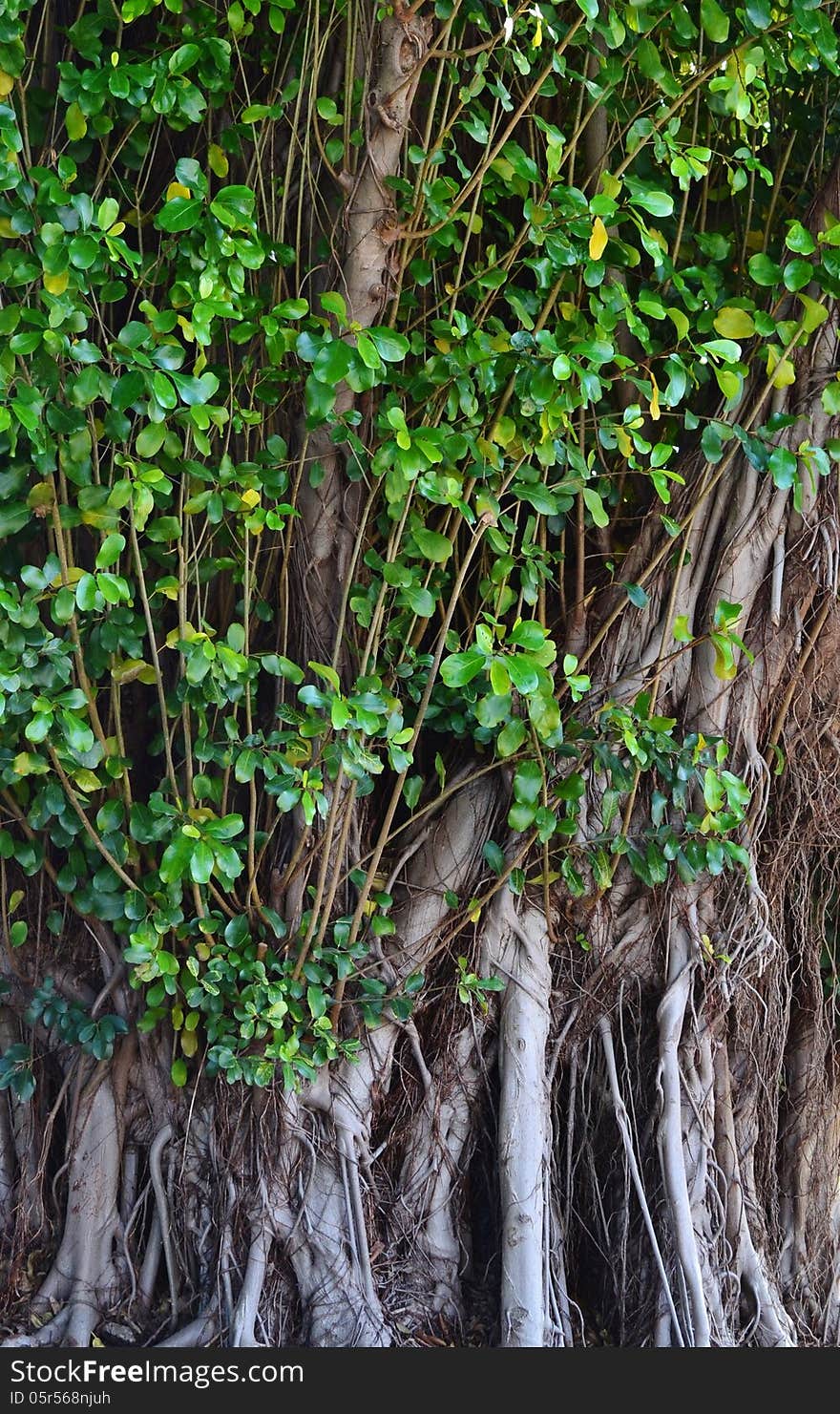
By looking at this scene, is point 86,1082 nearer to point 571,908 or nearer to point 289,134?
point 571,908

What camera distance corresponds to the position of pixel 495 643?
237cm

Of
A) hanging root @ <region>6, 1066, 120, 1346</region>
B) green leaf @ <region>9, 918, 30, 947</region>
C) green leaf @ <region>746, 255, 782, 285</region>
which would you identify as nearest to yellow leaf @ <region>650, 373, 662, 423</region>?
green leaf @ <region>746, 255, 782, 285</region>

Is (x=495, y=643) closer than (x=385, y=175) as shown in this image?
No

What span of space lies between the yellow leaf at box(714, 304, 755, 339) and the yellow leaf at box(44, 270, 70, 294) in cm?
118

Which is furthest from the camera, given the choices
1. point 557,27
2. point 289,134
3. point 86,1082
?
point 86,1082

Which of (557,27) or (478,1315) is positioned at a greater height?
(557,27)

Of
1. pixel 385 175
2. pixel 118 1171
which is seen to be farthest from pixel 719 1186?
pixel 385 175

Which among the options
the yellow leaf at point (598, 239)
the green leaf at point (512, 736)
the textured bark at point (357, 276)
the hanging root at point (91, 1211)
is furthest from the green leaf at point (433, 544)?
the hanging root at point (91, 1211)

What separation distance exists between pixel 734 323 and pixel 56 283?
1218 mm

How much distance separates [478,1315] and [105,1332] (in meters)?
0.78

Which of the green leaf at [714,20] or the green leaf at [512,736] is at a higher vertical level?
the green leaf at [714,20]

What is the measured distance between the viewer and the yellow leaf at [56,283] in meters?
1.79

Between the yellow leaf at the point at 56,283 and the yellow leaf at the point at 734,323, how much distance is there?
1176 mm

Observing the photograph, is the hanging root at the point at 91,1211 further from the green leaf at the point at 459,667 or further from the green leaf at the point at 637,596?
the green leaf at the point at 637,596
